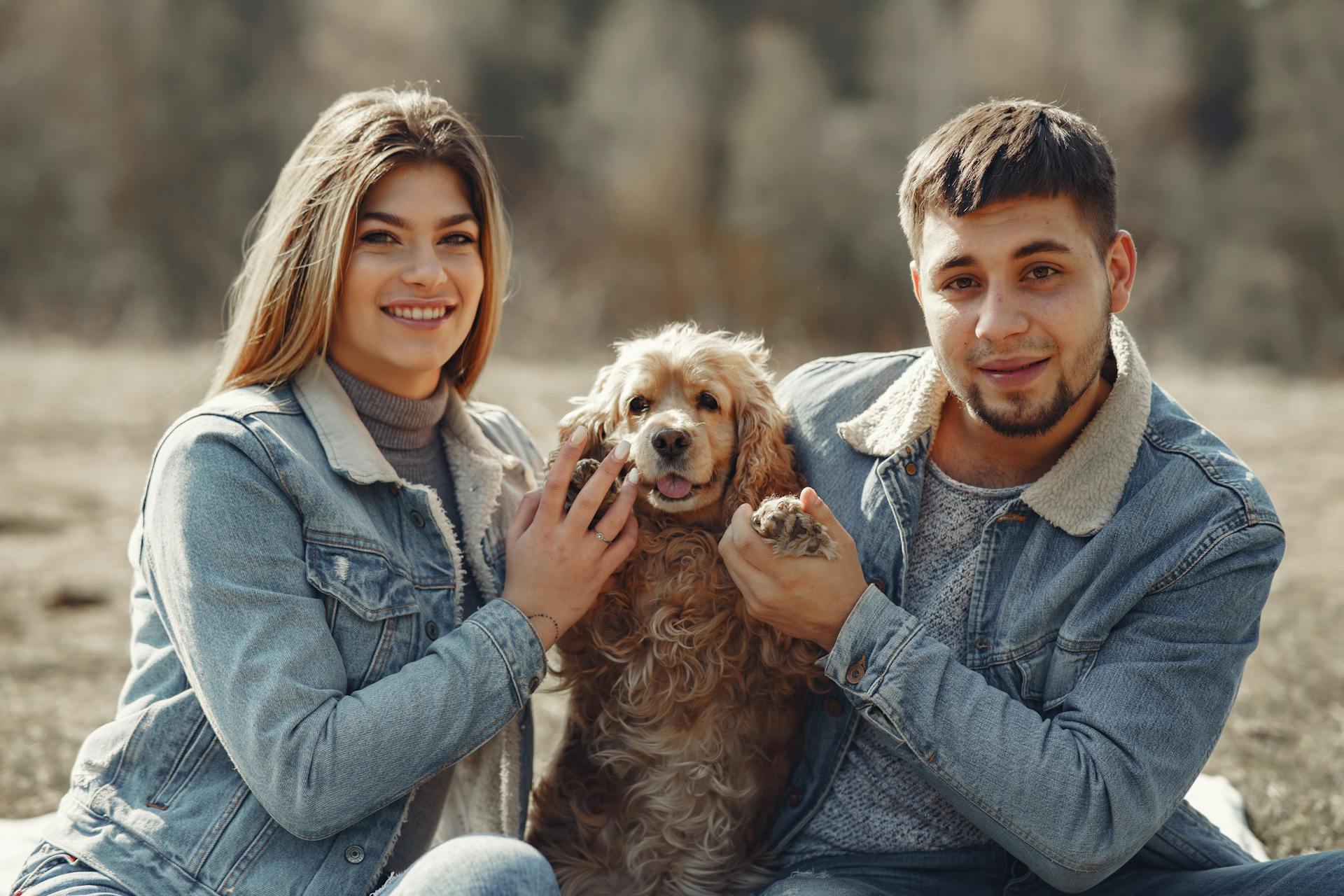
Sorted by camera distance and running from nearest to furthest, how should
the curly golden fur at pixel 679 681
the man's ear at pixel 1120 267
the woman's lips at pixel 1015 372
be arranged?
1. the woman's lips at pixel 1015 372
2. the man's ear at pixel 1120 267
3. the curly golden fur at pixel 679 681

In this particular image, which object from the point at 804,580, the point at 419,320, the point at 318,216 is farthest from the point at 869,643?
the point at 318,216

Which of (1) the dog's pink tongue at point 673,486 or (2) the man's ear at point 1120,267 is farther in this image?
(1) the dog's pink tongue at point 673,486

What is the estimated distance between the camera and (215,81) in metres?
20.4

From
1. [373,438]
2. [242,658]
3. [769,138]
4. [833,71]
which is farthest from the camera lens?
[833,71]

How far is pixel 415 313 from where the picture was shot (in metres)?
2.88

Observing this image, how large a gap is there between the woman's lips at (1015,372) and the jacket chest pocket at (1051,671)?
61 cm

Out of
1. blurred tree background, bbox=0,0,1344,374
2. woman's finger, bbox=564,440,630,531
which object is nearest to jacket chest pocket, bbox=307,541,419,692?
woman's finger, bbox=564,440,630,531

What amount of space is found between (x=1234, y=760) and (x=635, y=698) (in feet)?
9.10

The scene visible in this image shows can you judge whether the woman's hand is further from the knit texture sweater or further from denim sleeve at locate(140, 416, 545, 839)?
the knit texture sweater

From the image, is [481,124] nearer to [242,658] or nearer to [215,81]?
[215,81]

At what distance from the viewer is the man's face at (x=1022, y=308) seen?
2.63 meters

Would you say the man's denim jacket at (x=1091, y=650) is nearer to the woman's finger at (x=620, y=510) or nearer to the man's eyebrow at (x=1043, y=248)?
the man's eyebrow at (x=1043, y=248)

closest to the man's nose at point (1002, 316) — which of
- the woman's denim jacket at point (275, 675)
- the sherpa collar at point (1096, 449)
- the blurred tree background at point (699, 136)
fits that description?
Result: the sherpa collar at point (1096, 449)

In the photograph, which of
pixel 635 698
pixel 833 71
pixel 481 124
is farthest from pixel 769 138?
pixel 635 698
